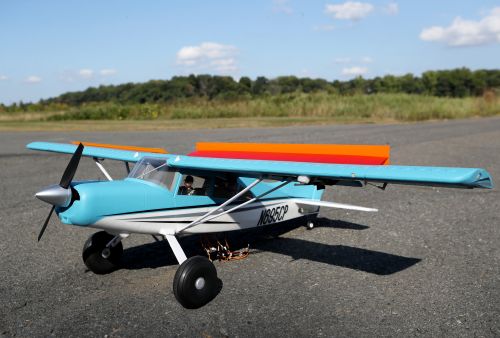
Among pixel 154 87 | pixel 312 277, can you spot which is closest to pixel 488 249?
pixel 312 277

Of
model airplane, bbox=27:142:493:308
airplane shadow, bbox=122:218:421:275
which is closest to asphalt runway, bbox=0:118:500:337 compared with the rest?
airplane shadow, bbox=122:218:421:275

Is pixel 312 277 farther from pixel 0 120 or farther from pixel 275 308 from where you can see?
pixel 0 120

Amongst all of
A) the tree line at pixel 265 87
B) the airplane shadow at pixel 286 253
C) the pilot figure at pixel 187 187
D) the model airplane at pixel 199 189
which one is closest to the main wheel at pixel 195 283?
the model airplane at pixel 199 189

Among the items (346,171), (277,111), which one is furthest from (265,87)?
(346,171)

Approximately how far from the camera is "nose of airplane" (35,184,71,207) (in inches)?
199

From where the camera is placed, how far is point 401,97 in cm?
4994

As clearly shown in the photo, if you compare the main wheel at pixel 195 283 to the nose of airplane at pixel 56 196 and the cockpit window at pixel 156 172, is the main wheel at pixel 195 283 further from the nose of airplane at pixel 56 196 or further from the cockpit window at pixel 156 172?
the nose of airplane at pixel 56 196

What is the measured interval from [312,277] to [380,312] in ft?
4.00

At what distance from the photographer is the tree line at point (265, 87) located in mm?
83569

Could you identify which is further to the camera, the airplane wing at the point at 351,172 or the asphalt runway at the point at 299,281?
the asphalt runway at the point at 299,281

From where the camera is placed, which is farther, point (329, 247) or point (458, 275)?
point (329, 247)

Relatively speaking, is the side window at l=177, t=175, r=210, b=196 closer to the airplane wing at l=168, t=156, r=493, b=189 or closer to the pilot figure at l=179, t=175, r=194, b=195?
the pilot figure at l=179, t=175, r=194, b=195

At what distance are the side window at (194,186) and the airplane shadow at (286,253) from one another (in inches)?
47.5

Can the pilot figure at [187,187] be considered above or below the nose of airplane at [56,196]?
below
